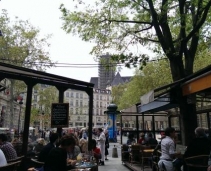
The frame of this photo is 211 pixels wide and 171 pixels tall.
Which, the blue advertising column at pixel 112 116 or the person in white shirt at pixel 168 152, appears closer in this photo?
the person in white shirt at pixel 168 152

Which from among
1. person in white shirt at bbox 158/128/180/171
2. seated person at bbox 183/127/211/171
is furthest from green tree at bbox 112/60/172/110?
seated person at bbox 183/127/211/171

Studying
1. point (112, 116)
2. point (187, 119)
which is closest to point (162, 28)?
point (187, 119)

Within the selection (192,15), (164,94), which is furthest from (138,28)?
(164,94)

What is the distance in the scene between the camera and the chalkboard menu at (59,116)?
25.7 ft

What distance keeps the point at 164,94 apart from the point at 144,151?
2620 mm

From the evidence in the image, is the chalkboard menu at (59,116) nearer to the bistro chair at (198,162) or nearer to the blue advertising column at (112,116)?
the bistro chair at (198,162)

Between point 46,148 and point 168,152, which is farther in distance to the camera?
point 168,152

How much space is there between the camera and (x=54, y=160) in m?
4.03

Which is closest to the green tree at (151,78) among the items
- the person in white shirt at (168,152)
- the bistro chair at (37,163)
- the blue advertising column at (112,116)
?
the blue advertising column at (112,116)

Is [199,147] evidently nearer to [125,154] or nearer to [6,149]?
[6,149]

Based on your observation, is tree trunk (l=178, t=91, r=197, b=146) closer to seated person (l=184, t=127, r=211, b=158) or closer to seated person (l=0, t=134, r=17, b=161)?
seated person (l=184, t=127, r=211, b=158)

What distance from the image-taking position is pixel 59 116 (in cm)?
787

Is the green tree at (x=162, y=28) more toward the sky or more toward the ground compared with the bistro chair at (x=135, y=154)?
more toward the sky

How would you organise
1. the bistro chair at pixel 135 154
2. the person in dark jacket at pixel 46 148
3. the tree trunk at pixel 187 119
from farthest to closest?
1. the bistro chair at pixel 135 154
2. the tree trunk at pixel 187 119
3. the person in dark jacket at pixel 46 148
